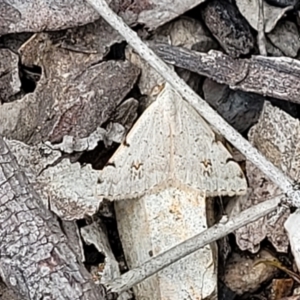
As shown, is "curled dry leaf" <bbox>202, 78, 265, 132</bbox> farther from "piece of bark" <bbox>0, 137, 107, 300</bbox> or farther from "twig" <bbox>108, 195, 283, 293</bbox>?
"piece of bark" <bbox>0, 137, 107, 300</bbox>

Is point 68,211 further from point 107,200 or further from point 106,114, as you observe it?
point 106,114

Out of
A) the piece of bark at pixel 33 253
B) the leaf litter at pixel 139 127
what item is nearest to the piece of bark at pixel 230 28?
the leaf litter at pixel 139 127

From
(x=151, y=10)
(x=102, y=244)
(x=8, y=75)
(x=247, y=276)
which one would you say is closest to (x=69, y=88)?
(x=8, y=75)

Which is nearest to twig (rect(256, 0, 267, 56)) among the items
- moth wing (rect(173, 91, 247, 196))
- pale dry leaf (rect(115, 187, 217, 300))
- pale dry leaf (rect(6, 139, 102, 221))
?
moth wing (rect(173, 91, 247, 196))

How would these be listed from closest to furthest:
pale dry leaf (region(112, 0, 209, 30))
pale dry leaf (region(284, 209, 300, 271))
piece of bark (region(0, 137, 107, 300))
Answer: piece of bark (region(0, 137, 107, 300)) → pale dry leaf (region(284, 209, 300, 271)) → pale dry leaf (region(112, 0, 209, 30))

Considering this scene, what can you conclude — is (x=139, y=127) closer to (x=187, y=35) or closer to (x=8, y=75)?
(x=187, y=35)

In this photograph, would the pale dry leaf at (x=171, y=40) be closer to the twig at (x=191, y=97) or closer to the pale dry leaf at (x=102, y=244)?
the twig at (x=191, y=97)
